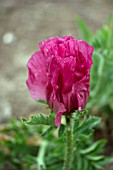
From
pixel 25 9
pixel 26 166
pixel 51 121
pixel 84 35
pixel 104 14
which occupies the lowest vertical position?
pixel 51 121

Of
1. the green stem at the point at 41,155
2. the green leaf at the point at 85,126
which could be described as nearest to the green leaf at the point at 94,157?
the green stem at the point at 41,155

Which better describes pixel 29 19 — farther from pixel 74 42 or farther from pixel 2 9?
pixel 74 42

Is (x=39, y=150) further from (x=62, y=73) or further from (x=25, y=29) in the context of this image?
(x=25, y=29)

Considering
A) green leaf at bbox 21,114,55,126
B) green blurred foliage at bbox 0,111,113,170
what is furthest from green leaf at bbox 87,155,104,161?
green leaf at bbox 21,114,55,126

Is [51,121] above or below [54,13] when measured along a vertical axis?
below

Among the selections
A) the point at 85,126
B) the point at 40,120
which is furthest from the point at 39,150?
the point at 40,120

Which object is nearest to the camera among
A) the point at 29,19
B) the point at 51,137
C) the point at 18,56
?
the point at 51,137

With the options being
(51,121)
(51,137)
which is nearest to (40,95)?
(51,121)
